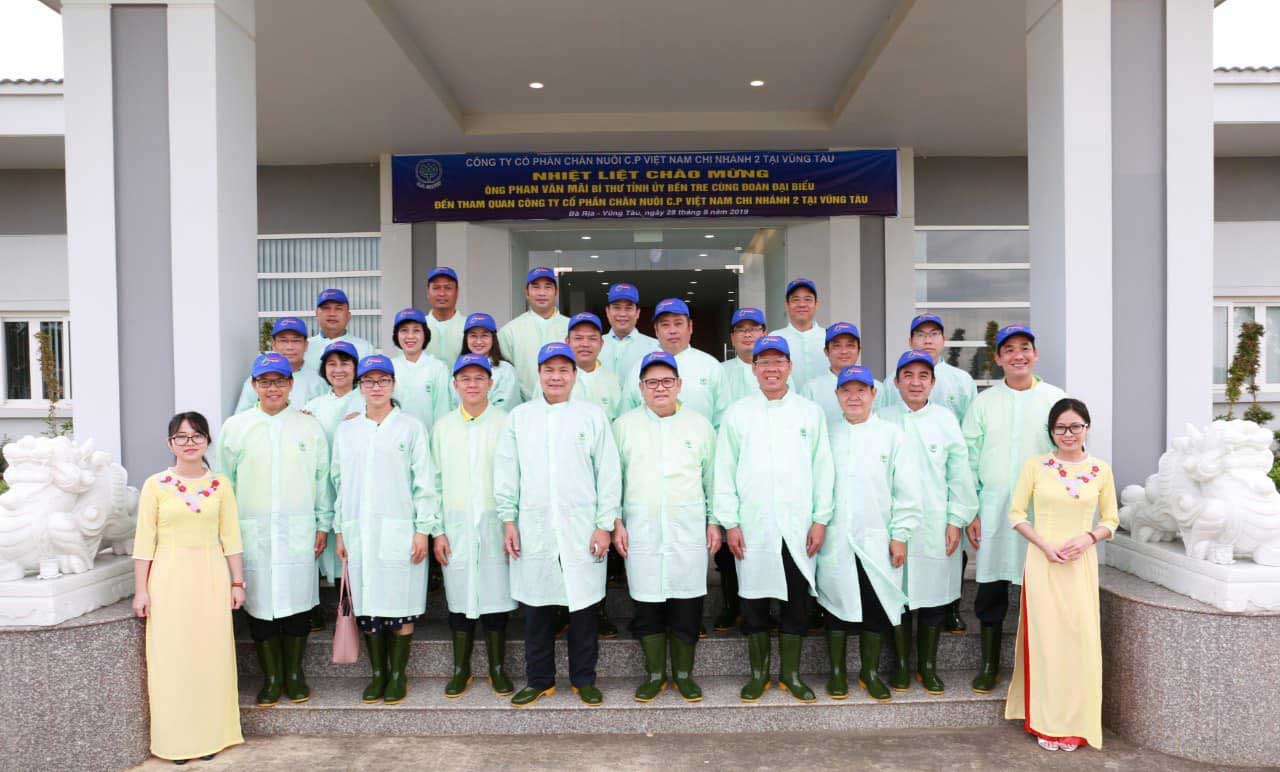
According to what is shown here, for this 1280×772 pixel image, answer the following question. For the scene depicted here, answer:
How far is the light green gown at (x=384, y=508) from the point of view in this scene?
147 inches

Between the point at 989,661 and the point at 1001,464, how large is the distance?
94cm

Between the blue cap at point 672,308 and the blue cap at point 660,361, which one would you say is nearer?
the blue cap at point 660,361

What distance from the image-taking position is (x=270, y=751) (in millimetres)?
3525

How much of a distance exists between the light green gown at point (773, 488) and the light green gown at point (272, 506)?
6.40ft

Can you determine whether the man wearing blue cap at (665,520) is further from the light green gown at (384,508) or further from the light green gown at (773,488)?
the light green gown at (384,508)

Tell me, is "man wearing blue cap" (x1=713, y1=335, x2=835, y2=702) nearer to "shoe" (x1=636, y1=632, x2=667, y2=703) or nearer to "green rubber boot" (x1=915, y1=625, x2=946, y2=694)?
"shoe" (x1=636, y1=632, x2=667, y2=703)

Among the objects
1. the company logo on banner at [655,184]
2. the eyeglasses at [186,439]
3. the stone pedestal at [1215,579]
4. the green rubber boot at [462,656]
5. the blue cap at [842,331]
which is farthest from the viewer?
the company logo on banner at [655,184]

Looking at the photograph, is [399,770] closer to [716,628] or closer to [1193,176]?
[716,628]

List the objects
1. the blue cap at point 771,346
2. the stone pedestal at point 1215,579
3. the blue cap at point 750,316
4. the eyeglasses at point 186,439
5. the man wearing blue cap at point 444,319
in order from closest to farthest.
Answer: the stone pedestal at point 1215,579
the eyeglasses at point 186,439
the blue cap at point 771,346
the blue cap at point 750,316
the man wearing blue cap at point 444,319

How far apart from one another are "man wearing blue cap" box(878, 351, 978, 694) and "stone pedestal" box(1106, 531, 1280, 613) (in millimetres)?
820

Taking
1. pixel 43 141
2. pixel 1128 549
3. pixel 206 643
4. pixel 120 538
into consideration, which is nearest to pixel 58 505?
pixel 120 538

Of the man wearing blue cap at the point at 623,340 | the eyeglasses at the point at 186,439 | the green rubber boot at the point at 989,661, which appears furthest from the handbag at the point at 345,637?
the green rubber boot at the point at 989,661

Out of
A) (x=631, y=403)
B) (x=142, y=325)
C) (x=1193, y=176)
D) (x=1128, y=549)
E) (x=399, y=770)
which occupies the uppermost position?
(x=1193, y=176)

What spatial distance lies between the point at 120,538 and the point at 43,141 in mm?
6945
